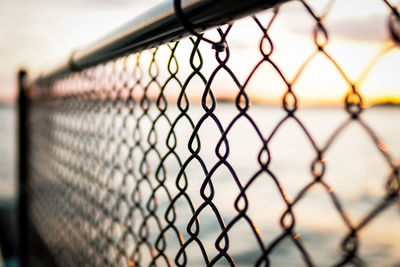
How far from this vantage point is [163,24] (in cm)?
95

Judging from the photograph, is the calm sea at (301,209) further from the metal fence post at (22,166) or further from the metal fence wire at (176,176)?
the metal fence post at (22,166)

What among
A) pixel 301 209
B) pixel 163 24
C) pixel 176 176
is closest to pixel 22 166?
pixel 176 176

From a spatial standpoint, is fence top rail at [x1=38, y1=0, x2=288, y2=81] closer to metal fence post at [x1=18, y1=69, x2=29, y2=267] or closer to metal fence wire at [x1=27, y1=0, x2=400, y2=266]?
metal fence wire at [x1=27, y1=0, x2=400, y2=266]

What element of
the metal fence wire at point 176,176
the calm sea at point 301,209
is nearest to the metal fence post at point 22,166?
the metal fence wire at point 176,176

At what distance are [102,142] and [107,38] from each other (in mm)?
742

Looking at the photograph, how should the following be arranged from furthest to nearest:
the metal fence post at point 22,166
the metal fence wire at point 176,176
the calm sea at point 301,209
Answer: the calm sea at point 301,209
the metal fence post at point 22,166
the metal fence wire at point 176,176

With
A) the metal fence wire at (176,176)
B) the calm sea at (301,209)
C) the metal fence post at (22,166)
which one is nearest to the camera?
the metal fence wire at (176,176)

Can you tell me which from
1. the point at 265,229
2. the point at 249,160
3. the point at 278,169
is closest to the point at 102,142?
the point at 265,229

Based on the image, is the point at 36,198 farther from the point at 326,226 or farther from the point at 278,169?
the point at 278,169

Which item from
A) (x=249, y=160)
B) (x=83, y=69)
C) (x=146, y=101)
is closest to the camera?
(x=146, y=101)

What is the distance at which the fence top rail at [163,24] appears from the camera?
2.33 feet

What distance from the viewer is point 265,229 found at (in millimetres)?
6191

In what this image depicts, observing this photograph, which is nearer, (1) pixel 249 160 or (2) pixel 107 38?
(2) pixel 107 38

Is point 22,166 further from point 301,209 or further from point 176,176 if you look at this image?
point 301,209
